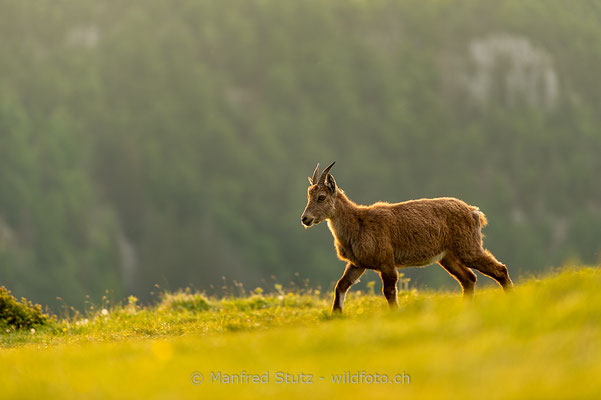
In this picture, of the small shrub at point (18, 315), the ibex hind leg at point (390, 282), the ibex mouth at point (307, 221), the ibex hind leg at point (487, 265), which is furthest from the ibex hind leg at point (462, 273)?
the small shrub at point (18, 315)

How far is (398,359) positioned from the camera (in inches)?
287

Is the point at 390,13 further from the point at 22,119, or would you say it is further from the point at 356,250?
the point at 356,250

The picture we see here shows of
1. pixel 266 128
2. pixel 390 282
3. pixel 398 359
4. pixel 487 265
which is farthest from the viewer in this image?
pixel 266 128

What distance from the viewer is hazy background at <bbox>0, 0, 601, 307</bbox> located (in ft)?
451

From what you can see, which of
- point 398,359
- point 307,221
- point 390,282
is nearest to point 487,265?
point 390,282

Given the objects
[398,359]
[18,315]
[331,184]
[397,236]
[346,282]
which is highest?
[331,184]

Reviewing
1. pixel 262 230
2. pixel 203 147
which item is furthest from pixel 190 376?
pixel 203 147

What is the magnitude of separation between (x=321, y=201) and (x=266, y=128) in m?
148

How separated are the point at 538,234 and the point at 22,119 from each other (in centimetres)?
10922

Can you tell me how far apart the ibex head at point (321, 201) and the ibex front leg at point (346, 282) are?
1.14 m

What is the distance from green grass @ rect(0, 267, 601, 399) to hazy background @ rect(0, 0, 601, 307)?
115 m

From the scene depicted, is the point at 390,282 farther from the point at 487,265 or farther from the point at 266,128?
the point at 266,128

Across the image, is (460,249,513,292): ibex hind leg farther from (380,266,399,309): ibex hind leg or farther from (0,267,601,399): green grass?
(0,267,601,399): green grass

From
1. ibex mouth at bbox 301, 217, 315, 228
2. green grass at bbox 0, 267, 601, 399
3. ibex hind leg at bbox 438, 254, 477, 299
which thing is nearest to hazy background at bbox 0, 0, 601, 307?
ibex hind leg at bbox 438, 254, 477, 299
